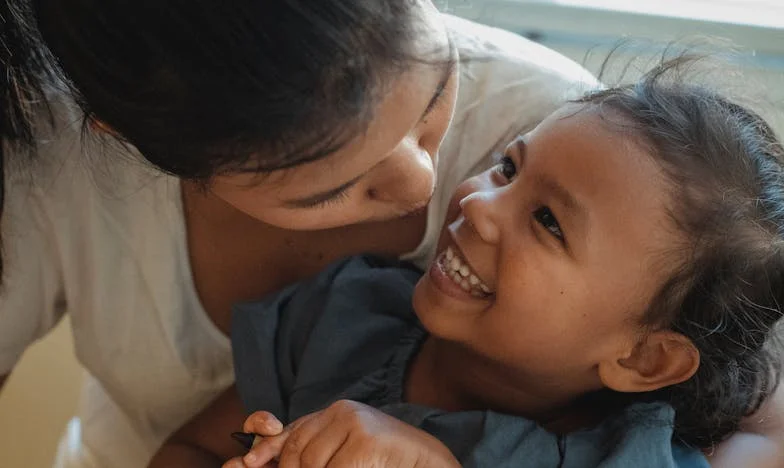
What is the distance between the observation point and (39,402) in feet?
5.34

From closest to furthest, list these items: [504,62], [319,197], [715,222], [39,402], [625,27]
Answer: [319,197]
[715,222]
[504,62]
[625,27]
[39,402]

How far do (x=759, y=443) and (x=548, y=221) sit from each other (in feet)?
1.00

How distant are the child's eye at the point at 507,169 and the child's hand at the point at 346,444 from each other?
0.25 m

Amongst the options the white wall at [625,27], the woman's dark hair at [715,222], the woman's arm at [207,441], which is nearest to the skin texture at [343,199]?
the woman's arm at [207,441]

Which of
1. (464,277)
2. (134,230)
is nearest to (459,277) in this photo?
(464,277)

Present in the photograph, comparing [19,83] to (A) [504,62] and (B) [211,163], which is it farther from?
(A) [504,62]

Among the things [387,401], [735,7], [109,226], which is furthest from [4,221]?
[735,7]

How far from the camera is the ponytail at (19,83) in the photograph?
0.67 m

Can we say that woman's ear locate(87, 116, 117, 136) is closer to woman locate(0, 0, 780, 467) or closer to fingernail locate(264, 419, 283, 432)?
woman locate(0, 0, 780, 467)

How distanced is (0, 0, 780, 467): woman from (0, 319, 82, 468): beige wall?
0.47 meters

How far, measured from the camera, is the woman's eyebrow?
25.5 inches

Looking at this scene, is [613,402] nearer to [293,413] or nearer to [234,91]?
[293,413]

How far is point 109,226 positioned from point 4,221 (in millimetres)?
96

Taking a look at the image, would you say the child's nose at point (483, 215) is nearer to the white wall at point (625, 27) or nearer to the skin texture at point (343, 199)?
the skin texture at point (343, 199)
